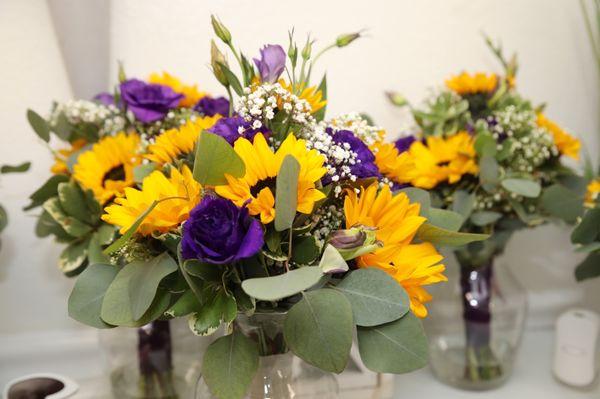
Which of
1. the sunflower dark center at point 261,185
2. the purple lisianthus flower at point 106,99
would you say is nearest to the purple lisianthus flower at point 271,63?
the sunflower dark center at point 261,185

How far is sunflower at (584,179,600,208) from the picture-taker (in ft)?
2.65

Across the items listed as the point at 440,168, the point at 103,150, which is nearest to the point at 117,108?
the point at 103,150

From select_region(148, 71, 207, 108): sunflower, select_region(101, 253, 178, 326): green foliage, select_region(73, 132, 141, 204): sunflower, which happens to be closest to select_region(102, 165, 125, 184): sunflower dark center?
select_region(73, 132, 141, 204): sunflower

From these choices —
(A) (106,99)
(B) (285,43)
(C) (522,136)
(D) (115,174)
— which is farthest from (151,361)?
(C) (522,136)

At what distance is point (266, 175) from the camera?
48cm

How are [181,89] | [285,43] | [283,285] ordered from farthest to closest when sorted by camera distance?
[181,89] → [285,43] → [283,285]

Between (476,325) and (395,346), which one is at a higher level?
(395,346)

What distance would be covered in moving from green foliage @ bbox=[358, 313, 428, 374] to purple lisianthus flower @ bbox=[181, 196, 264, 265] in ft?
0.44

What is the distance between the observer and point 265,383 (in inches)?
22.2

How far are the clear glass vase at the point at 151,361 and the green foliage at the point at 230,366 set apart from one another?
321 mm

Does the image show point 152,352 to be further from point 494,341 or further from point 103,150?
point 494,341

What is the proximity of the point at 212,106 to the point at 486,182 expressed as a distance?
0.39 meters

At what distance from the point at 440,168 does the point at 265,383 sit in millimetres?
396

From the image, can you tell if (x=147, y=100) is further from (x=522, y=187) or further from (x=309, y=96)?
(x=522, y=187)
